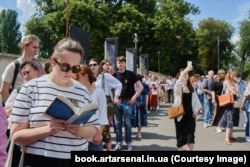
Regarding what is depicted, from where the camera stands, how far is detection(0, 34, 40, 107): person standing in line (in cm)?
528

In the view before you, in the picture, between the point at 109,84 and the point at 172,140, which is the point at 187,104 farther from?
the point at 172,140

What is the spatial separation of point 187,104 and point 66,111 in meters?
5.60

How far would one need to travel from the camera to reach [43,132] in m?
2.80

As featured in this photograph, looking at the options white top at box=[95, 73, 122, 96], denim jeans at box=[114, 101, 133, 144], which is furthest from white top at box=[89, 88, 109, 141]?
denim jeans at box=[114, 101, 133, 144]

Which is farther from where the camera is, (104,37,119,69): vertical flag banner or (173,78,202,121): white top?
(104,37,119,69): vertical flag banner

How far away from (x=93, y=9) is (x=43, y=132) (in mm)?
41968

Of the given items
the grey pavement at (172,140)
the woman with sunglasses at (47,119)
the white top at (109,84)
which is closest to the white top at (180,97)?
the white top at (109,84)

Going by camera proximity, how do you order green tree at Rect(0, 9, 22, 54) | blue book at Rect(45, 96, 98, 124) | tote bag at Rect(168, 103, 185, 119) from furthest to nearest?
green tree at Rect(0, 9, 22, 54) < tote bag at Rect(168, 103, 185, 119) < blue book at Rect(45, 96, 98, 124)

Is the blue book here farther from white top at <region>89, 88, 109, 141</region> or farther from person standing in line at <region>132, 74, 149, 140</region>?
person standing in line at <region>132, 74, 149, 140</region>

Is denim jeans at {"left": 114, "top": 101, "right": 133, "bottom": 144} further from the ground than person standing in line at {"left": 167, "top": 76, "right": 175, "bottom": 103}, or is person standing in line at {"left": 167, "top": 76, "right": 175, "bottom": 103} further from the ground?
person standing in line at {"left": 167, "top": 76, "right": 175, "bottom": 103}

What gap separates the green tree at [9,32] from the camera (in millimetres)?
99944

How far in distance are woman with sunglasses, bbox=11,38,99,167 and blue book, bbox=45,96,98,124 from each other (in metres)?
0.10

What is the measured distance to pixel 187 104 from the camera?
8078 millimetres

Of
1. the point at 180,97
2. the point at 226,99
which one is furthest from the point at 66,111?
the point at 226,99
